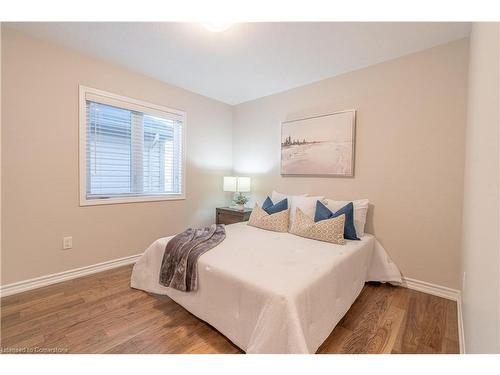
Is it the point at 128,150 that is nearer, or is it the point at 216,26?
the point at 216,26

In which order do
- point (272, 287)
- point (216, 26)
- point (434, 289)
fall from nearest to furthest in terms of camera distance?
point (272, 287), point (216, 26), point (434, 289)

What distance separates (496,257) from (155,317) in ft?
6.45

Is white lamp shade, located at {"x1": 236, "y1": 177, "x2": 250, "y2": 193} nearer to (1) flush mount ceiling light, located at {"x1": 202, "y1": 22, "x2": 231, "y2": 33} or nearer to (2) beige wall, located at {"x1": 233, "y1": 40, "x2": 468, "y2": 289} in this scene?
(2) beige wall, located at {"x1": 233, "y1": 40, "x2": 468, "y2": 289}

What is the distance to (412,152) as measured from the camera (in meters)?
2.14

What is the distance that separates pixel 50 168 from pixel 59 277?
1117 millimetres

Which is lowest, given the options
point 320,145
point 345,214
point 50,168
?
point 345,214

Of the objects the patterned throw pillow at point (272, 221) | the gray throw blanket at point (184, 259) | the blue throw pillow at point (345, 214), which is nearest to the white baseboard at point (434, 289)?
the blue throw pillow at point (345, 214)

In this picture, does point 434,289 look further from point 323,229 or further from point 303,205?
point 303,205

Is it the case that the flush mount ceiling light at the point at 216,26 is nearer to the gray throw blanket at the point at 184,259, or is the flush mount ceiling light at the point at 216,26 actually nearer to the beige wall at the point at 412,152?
the beige wall at the point at 412,152

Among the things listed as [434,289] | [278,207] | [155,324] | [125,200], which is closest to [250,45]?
[278,207]

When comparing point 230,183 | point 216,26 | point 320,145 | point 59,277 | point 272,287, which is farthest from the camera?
point 230,183

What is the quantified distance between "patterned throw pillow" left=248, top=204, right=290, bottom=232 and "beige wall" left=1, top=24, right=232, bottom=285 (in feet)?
4.83

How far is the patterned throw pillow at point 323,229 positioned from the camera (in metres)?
2.03

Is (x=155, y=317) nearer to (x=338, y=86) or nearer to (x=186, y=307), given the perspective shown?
(x=186, y=307)
